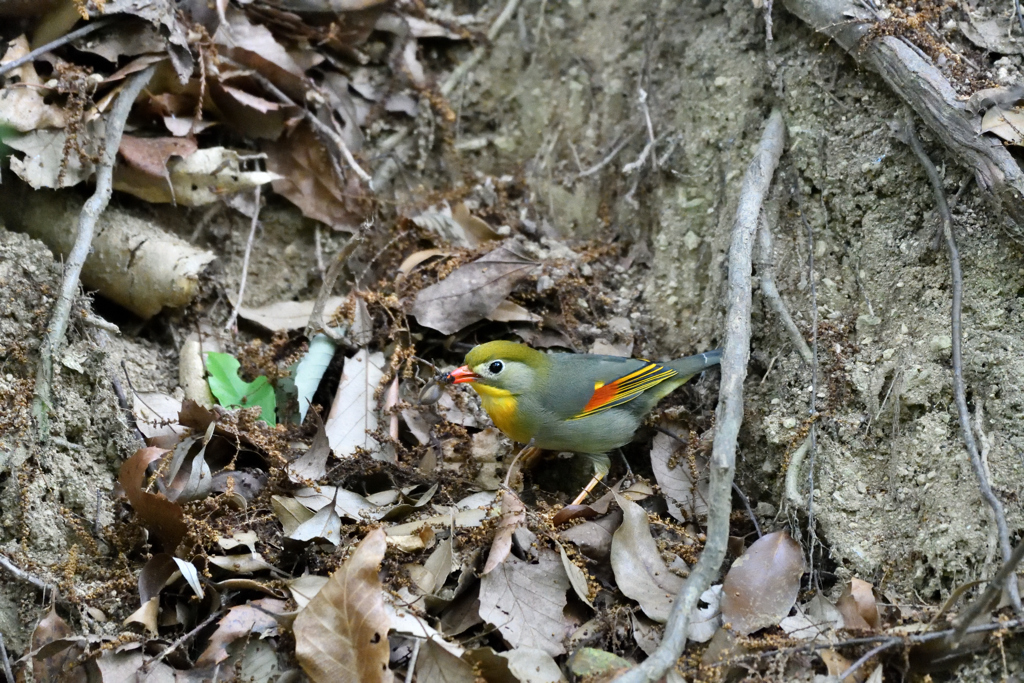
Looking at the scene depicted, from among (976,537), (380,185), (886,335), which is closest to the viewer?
(976,537)

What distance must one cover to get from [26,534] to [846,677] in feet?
10.1

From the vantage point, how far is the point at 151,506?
3.33 meters

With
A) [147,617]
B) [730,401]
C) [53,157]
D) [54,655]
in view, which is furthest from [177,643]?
[53,157]

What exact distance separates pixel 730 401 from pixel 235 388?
2409 millimetres

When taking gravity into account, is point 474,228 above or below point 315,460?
above

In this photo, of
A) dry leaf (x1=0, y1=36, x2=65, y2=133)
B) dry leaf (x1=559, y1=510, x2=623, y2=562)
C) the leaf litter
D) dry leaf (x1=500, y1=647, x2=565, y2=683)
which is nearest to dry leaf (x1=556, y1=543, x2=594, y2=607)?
the leaf litter

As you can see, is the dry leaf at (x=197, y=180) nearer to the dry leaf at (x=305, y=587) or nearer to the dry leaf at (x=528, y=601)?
the dry leaf at (x=305, y=587)

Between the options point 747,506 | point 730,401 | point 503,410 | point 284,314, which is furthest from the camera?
point 284,314

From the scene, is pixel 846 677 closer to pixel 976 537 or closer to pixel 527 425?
pixel 976 537

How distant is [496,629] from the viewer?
312cm

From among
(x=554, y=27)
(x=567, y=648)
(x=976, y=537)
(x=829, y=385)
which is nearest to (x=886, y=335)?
(x=829, y=385)

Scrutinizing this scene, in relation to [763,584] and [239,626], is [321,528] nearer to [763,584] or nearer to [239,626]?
[239,626]

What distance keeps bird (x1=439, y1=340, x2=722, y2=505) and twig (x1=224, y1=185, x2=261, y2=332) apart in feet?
4.04

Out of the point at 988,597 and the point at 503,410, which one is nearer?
the point at 988,597
